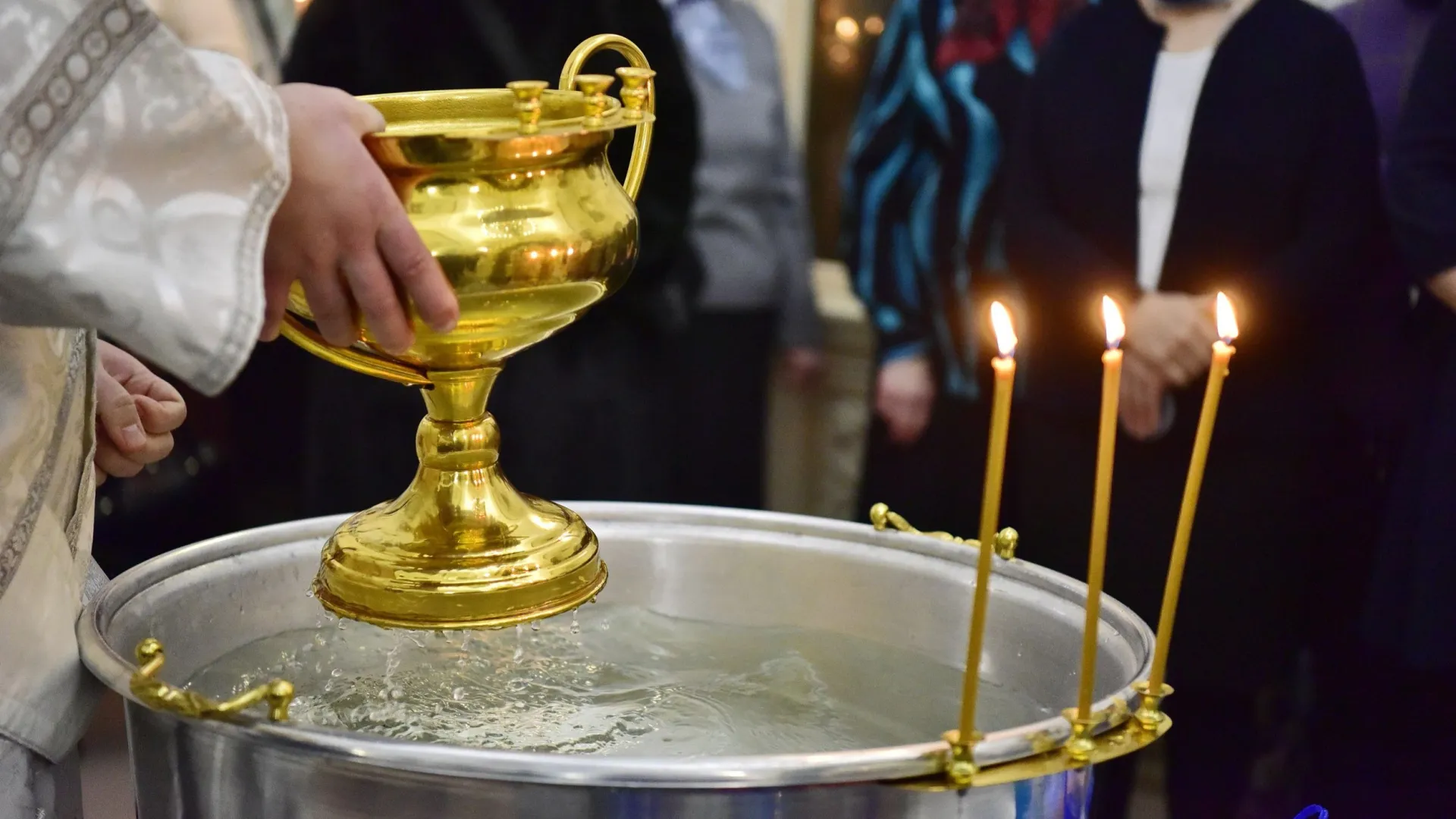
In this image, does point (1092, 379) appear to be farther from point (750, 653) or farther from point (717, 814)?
point (717, 814)

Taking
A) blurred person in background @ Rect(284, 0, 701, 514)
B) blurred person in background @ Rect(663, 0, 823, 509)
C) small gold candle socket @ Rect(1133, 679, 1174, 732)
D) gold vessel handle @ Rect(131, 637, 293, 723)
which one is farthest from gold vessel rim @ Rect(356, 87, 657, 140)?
blurred person in background @ Rect(663, 0, 823, 509)

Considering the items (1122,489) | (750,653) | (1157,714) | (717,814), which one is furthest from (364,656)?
(1122,489)

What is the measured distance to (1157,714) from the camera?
64 centimetres

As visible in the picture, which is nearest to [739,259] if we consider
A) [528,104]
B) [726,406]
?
[726,406]

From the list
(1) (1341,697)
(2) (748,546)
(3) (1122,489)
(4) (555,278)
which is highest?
(4) (555,278)

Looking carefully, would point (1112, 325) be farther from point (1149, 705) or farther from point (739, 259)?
point (739, 259)

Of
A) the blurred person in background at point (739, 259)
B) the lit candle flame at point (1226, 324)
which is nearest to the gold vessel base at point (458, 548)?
the lit candle flame at point (1226, 324)

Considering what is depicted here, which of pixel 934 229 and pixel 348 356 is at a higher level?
pixel 348 356

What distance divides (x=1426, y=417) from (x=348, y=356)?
1348 millimetres

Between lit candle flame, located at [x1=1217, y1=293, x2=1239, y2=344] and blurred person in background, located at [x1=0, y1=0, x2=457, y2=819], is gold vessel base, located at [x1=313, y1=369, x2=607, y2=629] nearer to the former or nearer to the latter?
blurred person in background, located at [x1=0, y1=0, x2=457, y2=819]

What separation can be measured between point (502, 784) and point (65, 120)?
0.31m

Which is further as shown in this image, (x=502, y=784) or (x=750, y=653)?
(x=750, y=653)

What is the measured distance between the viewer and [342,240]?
584 millimetres

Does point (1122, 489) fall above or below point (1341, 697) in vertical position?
above
